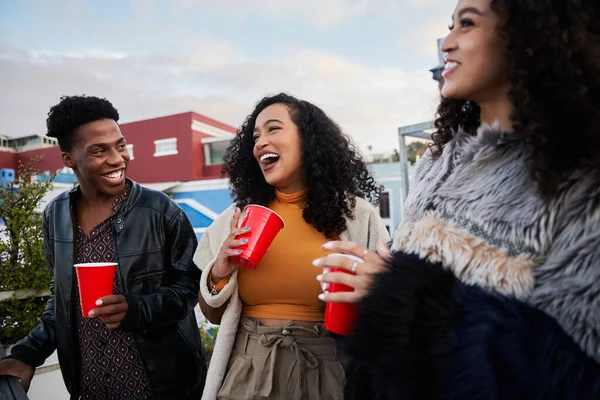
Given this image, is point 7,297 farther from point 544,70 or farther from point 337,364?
point 544,70

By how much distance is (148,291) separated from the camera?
2.15m

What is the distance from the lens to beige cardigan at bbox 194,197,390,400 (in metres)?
Answer: 1.93

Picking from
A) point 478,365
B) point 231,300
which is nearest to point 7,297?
point 231,300

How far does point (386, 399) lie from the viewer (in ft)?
3.78

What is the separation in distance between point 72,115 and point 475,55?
2.04 meters

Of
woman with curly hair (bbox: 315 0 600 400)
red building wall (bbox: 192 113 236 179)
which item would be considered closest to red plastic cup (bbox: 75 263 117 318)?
woman with curly hair (bbox: 315 0 600 400)

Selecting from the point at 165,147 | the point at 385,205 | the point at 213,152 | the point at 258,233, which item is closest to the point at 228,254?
the point at 258,233

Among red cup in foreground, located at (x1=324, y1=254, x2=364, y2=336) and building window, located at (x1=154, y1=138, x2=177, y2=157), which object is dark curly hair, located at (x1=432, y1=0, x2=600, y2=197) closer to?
red cup in foreground, located at (x1=324, y1=254, x2=364, y2=336)

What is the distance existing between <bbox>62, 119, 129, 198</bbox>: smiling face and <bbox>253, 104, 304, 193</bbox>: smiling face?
2.45 feet

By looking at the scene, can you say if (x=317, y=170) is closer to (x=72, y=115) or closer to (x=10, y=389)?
(x=72, y=115)

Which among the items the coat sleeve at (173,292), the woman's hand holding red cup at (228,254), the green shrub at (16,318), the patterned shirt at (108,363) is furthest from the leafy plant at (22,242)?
the woman's hand holding red cup at (228,254)

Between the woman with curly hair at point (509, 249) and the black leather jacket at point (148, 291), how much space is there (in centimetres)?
123

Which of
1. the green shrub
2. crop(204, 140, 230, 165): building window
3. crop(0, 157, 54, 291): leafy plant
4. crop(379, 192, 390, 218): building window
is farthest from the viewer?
crop(204, 140, 230, 165): building window

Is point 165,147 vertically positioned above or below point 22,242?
above
